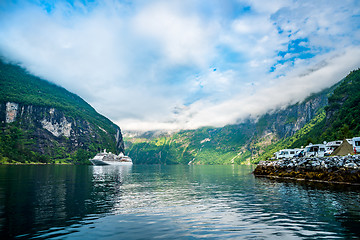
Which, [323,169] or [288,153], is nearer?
[323,169]

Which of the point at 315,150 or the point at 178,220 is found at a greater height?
the point at 315,150

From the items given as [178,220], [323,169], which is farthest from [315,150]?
[178,220]

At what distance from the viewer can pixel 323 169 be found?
54375 millimetres

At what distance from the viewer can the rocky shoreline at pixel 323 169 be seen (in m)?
47.6

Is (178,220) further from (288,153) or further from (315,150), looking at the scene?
(288,153)

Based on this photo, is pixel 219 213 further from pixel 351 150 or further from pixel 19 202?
pixel 351 150

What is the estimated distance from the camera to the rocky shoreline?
47562 millimetres

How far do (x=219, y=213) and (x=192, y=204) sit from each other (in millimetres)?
6054

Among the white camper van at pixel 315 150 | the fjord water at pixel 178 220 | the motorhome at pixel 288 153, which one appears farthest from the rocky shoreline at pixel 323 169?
the motorhome at pixel 288 153

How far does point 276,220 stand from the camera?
65.8ft

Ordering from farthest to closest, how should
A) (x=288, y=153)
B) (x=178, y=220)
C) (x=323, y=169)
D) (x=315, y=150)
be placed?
(x=288, y=153)
(x=315, y=150)
(x=323, y=169)
(x=178, y=220)

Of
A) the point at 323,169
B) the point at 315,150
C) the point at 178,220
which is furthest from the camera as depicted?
the point at 315,150

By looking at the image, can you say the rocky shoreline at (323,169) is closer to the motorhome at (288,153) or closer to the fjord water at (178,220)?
the fjord water at (178,220)

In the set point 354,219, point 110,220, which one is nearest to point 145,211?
point 110,220
